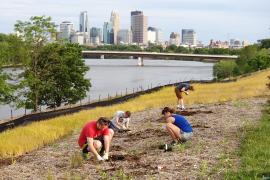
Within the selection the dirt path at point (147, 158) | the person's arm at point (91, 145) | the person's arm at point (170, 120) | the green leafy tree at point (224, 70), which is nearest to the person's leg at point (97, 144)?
the person's arm at point (91, 145)

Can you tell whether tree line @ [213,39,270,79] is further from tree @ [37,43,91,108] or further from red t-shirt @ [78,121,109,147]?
red t-shirt @ [78,121,109,147]

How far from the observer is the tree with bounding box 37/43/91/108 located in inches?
2083

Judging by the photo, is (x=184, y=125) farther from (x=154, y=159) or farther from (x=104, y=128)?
(x=104, y=128)

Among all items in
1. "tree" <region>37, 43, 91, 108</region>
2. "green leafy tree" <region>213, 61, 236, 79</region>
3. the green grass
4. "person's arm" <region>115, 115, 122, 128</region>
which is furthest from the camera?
"green leafy tree" <region>213, 61, 236, 79</region>

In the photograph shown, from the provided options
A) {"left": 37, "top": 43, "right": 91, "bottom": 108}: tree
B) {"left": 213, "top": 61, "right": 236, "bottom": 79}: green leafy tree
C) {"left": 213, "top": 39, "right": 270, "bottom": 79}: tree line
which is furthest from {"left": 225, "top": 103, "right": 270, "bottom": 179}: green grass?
{"left": 213, "top": 61, "right": 236, "bottom": 79}: green leafy tree

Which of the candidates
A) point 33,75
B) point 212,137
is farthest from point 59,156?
point 33,75

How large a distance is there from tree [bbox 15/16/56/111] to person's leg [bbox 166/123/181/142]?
33.8m

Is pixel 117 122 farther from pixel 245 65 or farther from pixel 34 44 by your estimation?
pixel 245 65

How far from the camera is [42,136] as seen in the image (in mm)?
20203

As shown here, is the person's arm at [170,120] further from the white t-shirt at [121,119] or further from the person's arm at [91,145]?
the white t-shirt at [121,119]

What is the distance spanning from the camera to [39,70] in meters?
52.9

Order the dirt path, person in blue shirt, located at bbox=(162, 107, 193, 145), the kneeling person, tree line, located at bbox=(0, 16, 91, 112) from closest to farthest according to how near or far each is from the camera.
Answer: the dirt path → person in blue shirt, located at bbox=(162, 107, 193, 145) → the kneeling person → tree line, located at bbox=(0, 16, 91, 112)

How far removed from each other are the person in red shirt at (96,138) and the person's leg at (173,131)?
1.99 metres

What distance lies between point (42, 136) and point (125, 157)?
687cm
